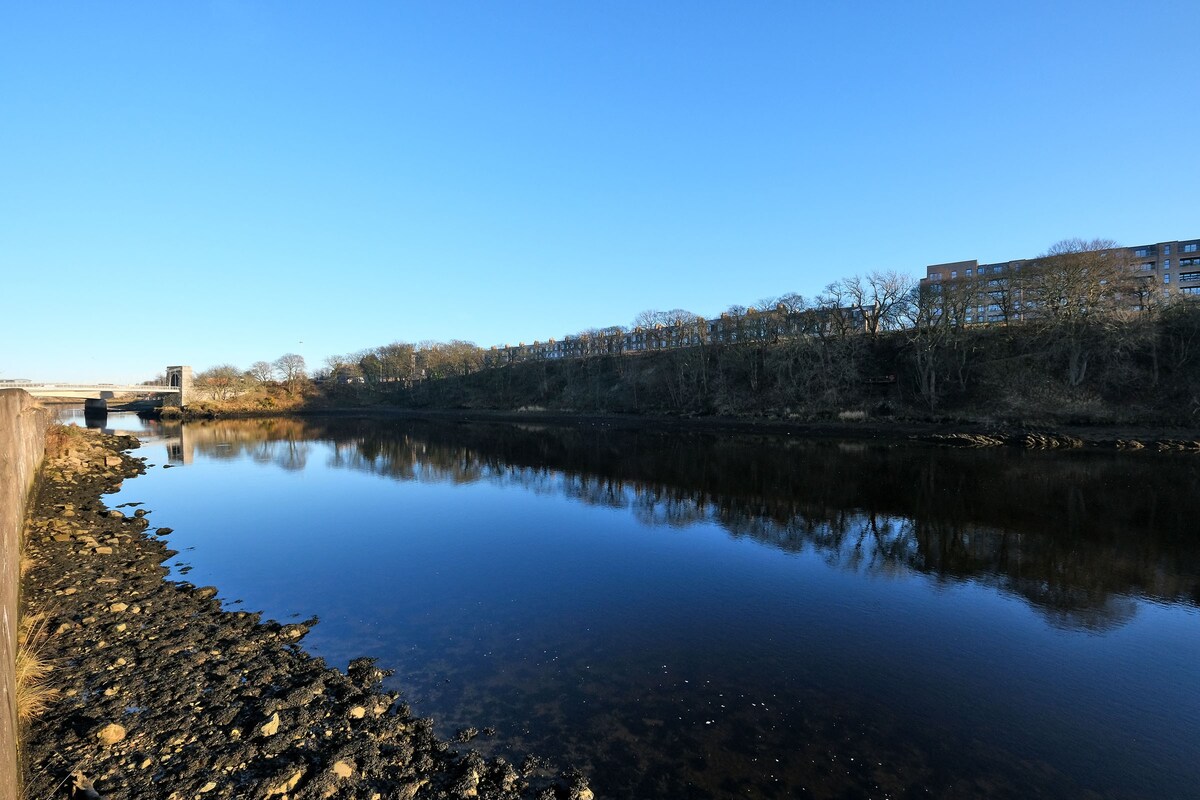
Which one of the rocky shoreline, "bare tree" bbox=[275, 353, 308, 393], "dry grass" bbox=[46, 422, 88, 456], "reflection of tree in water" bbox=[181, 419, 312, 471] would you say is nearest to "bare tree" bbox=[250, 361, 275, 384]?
"bare tree" bbox=[275, 353, 308, 393]

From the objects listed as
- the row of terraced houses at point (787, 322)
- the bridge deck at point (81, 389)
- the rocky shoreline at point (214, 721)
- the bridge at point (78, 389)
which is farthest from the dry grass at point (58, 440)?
the row of terraced houses at point (787, 322)

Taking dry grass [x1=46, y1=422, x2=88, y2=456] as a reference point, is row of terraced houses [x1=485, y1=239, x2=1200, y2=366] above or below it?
above

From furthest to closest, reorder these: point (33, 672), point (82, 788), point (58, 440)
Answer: point (58, 440) < point (33, 672) < point (82, 788)

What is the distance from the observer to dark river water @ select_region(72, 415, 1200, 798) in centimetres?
609

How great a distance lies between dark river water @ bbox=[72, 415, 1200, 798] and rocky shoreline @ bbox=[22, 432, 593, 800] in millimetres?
544

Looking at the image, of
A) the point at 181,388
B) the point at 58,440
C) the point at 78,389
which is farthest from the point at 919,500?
the point at 181,388

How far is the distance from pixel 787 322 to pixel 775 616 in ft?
159

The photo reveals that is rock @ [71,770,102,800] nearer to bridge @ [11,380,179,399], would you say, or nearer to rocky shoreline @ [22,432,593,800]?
rocky shoreline @ [22,432,593,800]

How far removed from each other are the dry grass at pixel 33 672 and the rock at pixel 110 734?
1140 millimetres

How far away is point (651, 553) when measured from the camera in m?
14.2

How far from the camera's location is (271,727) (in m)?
6.27

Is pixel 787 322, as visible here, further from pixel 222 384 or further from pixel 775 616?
pixel 222 384

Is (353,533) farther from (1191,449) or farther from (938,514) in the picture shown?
(1191,449)

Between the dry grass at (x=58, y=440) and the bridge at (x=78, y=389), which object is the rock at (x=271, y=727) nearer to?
the dry grass at (x=58, y=440)
